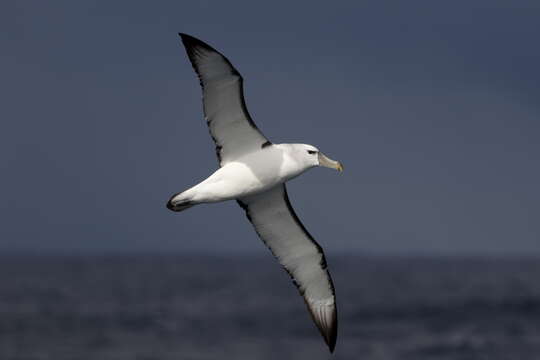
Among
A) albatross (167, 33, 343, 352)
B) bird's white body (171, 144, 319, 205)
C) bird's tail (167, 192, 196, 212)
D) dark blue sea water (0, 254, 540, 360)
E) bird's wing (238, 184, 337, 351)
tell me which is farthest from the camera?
dark blue sea water (0, 254, 540, 360)

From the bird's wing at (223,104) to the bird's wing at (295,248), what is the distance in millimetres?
1058

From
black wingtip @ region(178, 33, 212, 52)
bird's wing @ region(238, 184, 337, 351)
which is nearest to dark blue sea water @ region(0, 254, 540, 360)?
bird's wing @ region(238, 184, 337, 351)

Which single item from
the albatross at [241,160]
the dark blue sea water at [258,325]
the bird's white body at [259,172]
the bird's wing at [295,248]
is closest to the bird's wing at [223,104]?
the albatross at [241,160]

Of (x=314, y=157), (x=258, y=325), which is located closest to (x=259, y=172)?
(x=314, y=157)

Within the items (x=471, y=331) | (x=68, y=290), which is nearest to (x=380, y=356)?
(x=471, y=331)

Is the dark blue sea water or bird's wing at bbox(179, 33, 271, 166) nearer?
bird's wing at bbox(179, 33, 271, 166)

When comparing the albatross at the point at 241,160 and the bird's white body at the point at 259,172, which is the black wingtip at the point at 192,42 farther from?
the bird's white body at the point at 259,172

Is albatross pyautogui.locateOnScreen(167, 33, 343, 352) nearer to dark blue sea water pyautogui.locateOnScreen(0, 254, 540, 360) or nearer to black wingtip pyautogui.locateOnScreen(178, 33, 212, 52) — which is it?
black wingtip pyautogui.locateOnScreen(178, 33, 212, 52)

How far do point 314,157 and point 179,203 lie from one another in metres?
2.24

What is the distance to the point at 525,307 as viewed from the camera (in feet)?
191

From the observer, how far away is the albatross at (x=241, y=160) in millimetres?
13367

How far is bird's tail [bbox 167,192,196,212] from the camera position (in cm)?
1349

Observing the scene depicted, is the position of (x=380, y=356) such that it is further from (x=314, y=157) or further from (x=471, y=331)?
(x=314, y=157)

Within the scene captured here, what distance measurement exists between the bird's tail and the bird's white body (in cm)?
8
